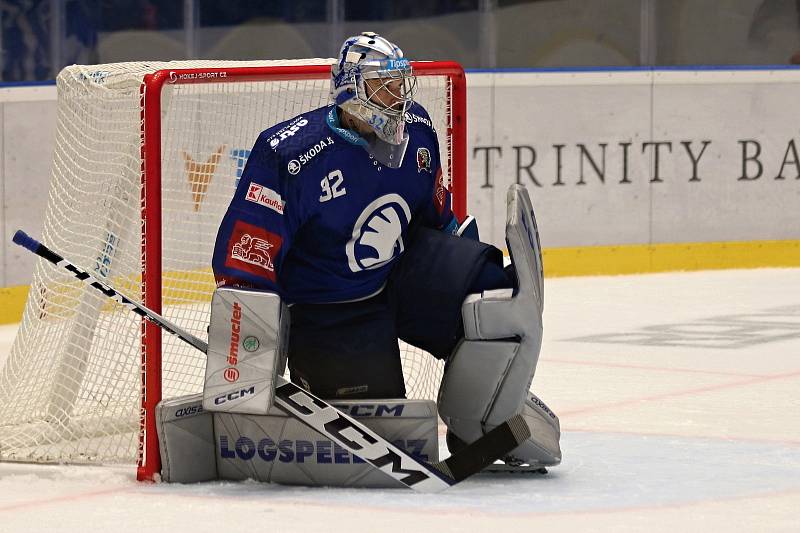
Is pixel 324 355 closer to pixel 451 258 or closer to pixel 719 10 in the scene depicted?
pixel 451 258

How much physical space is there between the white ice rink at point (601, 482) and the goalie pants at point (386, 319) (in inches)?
10.6

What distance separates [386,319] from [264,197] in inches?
15.8

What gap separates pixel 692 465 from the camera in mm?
3836

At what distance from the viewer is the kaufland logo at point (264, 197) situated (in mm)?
3525

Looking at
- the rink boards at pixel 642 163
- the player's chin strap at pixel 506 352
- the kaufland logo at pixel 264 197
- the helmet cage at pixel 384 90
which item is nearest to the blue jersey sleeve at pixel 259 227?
the kaufland logo at pixel 264 197

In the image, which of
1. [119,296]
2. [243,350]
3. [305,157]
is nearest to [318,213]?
[305,157]

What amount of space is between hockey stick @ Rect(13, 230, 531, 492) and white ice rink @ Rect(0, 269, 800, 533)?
0.04 meters

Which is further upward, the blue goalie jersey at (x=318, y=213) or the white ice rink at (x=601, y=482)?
the blue goalie jersey at (x=318, y=213)

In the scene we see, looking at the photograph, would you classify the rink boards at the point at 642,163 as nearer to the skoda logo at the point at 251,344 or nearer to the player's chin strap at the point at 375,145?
the player's chin strap at the point at 375,145

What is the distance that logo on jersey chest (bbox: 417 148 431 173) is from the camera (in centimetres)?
373

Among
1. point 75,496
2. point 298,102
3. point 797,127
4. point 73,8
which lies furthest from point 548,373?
point 797,127

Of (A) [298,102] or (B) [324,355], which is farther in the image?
(A) [298,102]

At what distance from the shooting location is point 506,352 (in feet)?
11.8

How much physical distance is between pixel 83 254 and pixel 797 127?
550 cm
